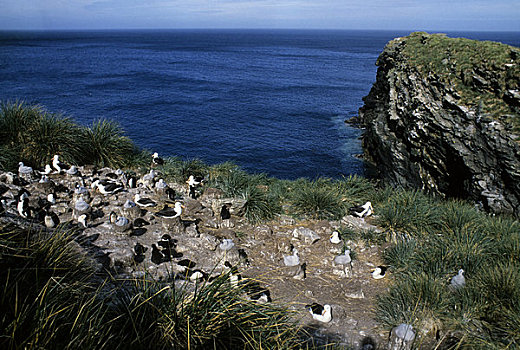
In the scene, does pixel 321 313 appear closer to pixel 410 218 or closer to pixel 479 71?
pixel 410 218

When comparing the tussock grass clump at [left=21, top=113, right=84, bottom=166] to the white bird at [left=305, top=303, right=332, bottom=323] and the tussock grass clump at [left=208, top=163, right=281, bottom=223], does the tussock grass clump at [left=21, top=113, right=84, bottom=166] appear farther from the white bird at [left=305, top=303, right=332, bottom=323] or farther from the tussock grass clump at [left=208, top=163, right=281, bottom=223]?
the white bird at [left=305, top=303, right=332, bottom=323]

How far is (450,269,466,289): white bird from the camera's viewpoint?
6.38 metres

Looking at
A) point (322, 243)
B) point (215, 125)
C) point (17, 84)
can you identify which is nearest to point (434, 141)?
point (322, 243)

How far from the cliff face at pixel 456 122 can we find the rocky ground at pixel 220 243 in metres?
9.59

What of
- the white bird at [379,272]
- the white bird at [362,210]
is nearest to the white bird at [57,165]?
the white bird at [362,210]

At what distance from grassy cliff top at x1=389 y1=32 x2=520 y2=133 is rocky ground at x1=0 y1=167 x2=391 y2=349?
449 inches

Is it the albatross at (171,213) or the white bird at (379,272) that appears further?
the albatross at (171,213)

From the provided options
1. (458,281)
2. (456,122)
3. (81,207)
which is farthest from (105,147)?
(456,122)

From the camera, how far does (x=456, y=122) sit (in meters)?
16.9

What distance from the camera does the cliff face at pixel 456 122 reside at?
49.5 ft

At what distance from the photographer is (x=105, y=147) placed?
12891 millimetres

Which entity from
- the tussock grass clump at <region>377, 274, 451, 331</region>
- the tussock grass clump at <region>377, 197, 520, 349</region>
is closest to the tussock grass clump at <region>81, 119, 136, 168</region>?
Answer: the tussock grass clump at <region>377, 197, 520, 349</region>

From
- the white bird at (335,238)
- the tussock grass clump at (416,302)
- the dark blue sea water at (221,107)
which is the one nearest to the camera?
the tussock grass clump at (416,302)

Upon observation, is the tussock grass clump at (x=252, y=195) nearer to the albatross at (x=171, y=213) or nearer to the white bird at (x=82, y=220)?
the albatross at (x=171, y=213)
